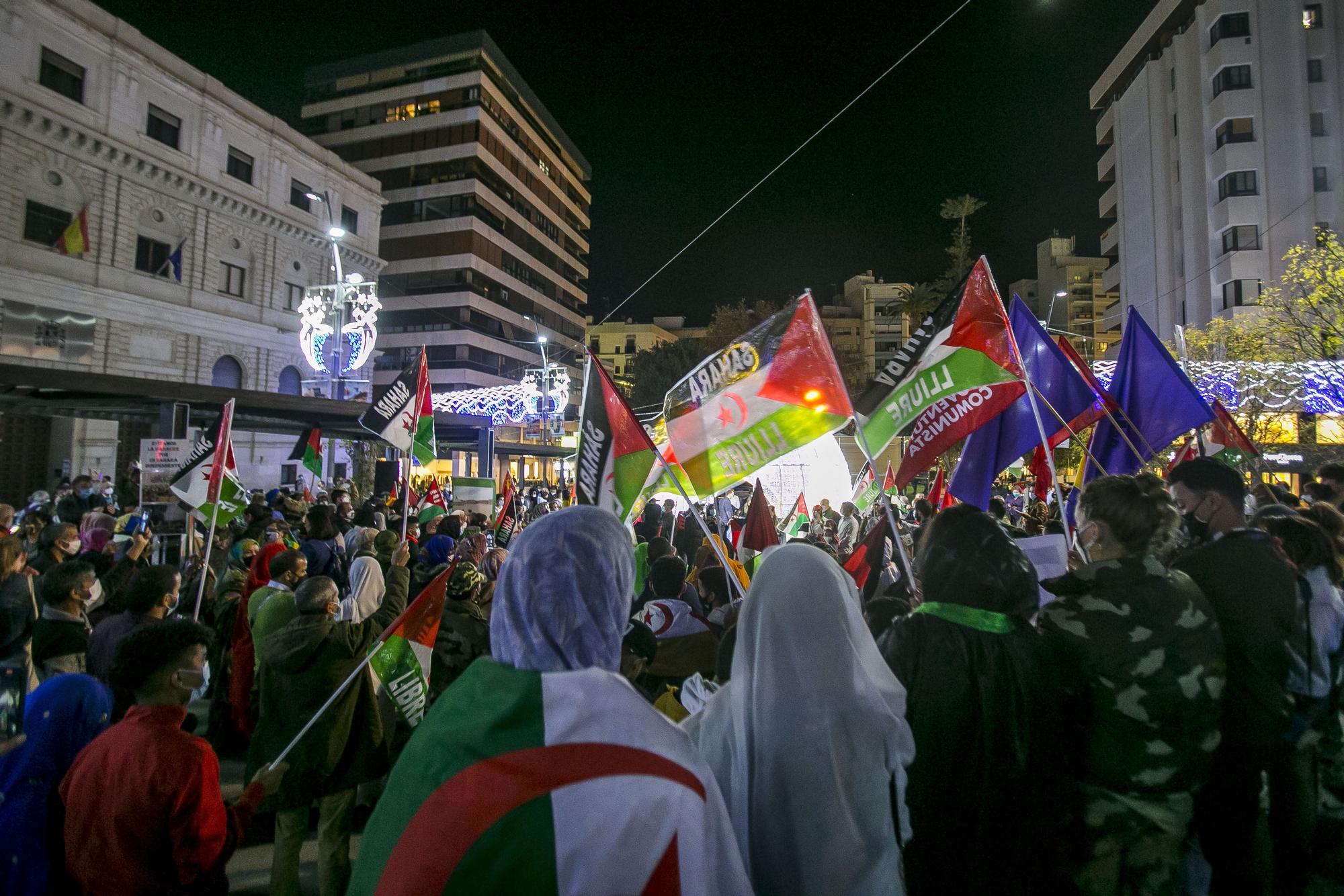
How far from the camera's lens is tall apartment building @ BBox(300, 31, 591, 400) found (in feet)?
180

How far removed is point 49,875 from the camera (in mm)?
2596

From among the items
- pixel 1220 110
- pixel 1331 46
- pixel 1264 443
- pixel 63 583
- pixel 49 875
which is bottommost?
pixel 49 875

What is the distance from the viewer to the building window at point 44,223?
80.0 ft

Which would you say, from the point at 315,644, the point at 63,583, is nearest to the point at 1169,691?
the point at 315,644

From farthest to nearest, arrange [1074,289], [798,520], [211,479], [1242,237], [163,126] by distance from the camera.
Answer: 1. [1074,289]
2. [1242,237]
3. [163,126]
4. [798,520]
5. [211,479]

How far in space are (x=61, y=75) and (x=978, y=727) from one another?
3499 cm

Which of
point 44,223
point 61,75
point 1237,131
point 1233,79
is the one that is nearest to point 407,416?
point 44,223

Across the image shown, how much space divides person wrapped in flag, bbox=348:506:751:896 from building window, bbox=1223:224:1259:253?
4286cm

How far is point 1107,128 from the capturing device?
151 ft

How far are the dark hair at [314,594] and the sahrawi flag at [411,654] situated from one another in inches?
16.7

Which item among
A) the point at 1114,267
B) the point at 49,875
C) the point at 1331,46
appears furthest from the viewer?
the point at 1114,267

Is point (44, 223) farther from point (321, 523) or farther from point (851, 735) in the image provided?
point (851, 735)

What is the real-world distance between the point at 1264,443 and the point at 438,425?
24563mm

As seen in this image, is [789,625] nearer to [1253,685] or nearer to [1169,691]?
[1169,691]
